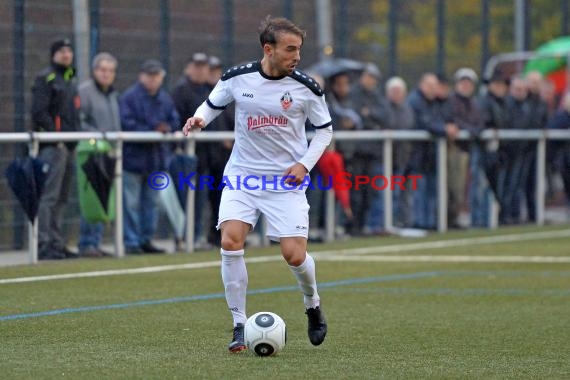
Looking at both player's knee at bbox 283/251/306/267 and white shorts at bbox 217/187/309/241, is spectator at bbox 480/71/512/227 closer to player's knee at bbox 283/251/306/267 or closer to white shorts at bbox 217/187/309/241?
white shorts at bbox 217/187/309/241

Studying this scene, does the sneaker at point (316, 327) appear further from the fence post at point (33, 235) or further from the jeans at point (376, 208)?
the jeans at point (376, 208)

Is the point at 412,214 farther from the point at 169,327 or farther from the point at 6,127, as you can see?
the point at 169,327

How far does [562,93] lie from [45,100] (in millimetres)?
12533

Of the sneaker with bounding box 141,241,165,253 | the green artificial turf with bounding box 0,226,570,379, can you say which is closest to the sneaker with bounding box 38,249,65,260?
the green artificial turf with bounding box 0,226,570,379

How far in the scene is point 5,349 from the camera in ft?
25.7

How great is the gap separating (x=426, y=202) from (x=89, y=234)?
5707 mm

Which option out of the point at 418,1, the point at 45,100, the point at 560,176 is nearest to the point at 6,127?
the point at 45,100

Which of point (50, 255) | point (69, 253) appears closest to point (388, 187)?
point (69, 253)

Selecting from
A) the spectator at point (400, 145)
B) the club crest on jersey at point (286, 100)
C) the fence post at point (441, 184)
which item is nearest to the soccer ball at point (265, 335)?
the club crest on jersey at point (286, 100)

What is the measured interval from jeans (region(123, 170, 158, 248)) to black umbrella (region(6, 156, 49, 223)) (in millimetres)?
1389

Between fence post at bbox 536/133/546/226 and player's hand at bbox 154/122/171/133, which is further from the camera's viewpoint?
fence post at bbox 536/133/546/226

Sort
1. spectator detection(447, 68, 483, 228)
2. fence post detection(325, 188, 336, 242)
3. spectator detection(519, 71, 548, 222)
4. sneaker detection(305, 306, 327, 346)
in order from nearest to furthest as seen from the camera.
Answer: sneaker detection(305, 306, 327, 346)
fence post detection(325, 188, 336, 242)
spectator detection(447, 68, 483, 228)
spectator detection(519, 71, 548, 222)

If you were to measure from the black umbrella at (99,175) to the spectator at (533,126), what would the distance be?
7853mm

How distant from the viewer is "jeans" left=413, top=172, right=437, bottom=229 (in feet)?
59.6
